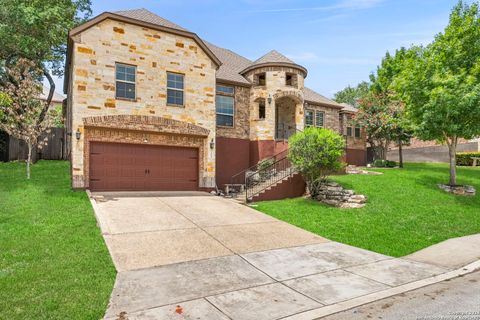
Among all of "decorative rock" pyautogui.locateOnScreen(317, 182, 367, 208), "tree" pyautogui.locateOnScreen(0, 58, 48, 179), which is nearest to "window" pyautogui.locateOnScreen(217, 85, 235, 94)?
"decorative rock" pyautogui.locateOnScreen(317, 182, 367, 208)

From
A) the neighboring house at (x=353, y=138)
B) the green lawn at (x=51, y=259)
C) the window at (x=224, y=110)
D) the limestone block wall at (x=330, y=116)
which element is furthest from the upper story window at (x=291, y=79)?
the green lawn at (x=51, y=259)

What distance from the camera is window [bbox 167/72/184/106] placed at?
15898mm

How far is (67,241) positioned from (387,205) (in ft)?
38.8

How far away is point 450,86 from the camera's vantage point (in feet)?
48.4

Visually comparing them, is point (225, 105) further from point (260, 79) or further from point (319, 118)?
point (319, 118)

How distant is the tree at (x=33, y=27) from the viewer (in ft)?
60.8

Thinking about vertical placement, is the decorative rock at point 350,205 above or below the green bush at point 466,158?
below

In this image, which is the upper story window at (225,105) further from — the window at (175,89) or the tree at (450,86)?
the tree at (450,86)

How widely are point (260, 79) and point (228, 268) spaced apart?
638 inches

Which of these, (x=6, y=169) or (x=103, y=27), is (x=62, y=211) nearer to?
(x=103, y=27)

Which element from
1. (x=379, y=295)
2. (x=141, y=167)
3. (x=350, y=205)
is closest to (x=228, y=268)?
(x=379, y=295)

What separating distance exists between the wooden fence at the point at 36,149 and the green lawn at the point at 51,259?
11207 millimetres

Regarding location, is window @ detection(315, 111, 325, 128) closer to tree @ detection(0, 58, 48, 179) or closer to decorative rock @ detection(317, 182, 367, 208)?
decorative rock @ detection(317, 182, 367, 208)

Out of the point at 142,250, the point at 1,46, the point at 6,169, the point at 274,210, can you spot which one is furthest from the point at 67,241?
the point at 1,46
